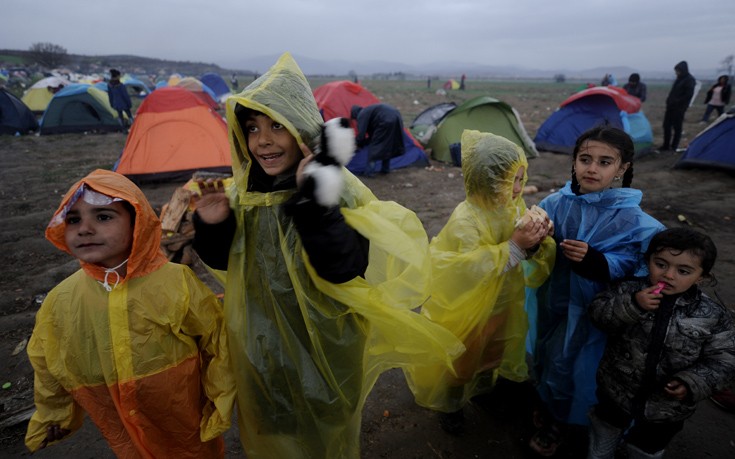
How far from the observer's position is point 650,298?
5.53ft

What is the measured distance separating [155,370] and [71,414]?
54 cm

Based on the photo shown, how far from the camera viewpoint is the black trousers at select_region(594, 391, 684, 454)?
72.0 inches

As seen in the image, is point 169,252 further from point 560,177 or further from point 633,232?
point 560,177

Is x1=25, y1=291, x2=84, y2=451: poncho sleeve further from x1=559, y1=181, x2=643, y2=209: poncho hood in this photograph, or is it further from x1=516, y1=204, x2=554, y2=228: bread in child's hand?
x1=559, y1=181, x2=643, y2=209: poncho hood

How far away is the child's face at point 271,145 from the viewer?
1.46 meters

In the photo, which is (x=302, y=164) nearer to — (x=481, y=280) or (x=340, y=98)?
(x=481, y=280)

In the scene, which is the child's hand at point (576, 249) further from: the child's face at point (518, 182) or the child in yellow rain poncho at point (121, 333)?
the child in yellow rain poncho at point (121, 333)

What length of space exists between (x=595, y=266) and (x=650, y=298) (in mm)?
273

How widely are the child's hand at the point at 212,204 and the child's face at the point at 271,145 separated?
217 millimetres

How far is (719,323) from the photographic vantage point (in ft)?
5.48

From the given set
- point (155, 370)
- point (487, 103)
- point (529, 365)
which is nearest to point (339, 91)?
point (487, 103)

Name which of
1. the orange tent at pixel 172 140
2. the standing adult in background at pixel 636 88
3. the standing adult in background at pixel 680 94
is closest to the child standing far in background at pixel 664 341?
the orange tent at pixel 172 140

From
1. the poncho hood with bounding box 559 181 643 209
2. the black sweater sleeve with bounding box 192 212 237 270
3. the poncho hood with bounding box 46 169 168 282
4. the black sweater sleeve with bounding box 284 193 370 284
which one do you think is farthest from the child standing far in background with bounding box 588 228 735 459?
the poncho hood with bounding box 46 169 168 282

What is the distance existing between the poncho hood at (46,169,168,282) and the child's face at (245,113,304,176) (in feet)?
1.67
